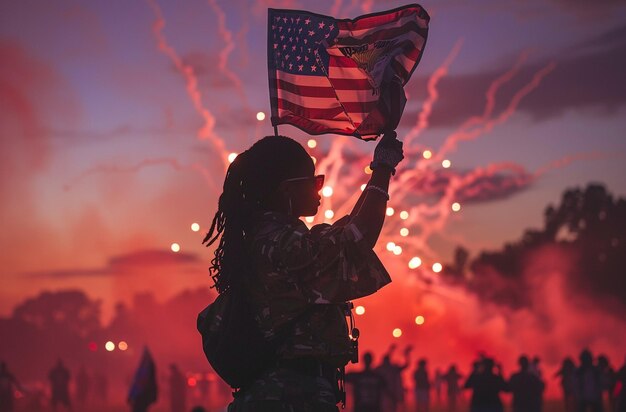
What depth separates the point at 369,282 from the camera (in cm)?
485

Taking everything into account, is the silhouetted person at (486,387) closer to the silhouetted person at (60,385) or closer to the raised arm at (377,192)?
the raised arm at (377,192)

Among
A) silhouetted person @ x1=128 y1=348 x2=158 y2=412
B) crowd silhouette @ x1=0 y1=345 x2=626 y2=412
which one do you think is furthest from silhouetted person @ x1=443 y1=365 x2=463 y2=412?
silhouetted person @ x1=128 y1=348 x2=158 y2=412

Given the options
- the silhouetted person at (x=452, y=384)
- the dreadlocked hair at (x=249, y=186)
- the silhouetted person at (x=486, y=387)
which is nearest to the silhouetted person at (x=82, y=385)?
the silhouetted person at (x=452, y=384)

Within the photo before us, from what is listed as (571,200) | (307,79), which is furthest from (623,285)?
(307,79)

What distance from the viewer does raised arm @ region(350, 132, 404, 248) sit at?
4.89 metres

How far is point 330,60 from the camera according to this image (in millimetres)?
6133

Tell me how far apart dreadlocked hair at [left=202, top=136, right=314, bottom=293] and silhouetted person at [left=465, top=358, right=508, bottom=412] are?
13644 millimetres

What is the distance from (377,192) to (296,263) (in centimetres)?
41

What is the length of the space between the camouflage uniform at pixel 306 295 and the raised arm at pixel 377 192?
0.05 m

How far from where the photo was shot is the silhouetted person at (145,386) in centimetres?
2314

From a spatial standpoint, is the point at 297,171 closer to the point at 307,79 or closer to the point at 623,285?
the point at 307,79

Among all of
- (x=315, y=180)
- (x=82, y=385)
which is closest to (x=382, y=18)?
(x=315, y=180)

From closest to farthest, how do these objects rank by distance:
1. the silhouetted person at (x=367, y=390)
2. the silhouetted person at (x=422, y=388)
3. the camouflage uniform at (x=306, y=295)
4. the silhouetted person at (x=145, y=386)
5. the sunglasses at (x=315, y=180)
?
the camouflage uniform at (x=306, y=295) → the sunglasses at (x=315, y=180) → the silhouetted person at (x=367, y=390) → the silhouetted person at (x=145, y=386) → the silhouetted person at (x=422, y=388)

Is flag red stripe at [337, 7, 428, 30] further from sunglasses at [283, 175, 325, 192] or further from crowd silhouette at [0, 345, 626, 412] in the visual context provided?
crowd silhouette at [0, 345, 626, 412]
